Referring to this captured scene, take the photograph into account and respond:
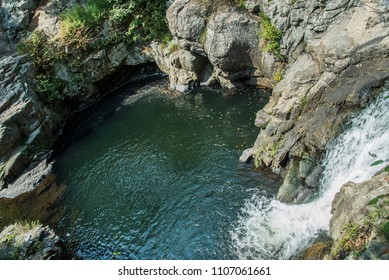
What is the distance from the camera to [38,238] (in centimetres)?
1285

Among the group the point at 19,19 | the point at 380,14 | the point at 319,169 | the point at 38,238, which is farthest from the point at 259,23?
the point at 19,19

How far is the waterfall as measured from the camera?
463 inches

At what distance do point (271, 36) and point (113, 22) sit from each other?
1374 cm

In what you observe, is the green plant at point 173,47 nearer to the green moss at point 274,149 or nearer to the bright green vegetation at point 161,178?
the bright green vegetation at point 161,178

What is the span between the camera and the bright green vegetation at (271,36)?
20500mm

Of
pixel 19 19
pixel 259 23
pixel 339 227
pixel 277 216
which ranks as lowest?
pixel 277 216

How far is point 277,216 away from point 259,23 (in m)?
13.6

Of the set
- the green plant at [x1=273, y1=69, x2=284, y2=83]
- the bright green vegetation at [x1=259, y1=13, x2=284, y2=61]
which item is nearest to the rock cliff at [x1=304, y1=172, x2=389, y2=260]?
the green plant at [x1=273, y1=69, x2=284, y2=83]

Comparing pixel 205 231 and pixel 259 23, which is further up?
pixel 259 23

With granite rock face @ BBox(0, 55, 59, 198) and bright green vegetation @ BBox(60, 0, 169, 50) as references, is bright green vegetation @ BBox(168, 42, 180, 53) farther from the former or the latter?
granite rock face @ BBox(0, 55, 59, 198)

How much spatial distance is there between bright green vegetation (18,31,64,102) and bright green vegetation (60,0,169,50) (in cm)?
124

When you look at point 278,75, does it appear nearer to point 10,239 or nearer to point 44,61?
point 10,239

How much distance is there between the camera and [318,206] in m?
12.7

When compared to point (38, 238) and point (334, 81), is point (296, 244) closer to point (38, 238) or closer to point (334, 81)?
point (334, 81)
